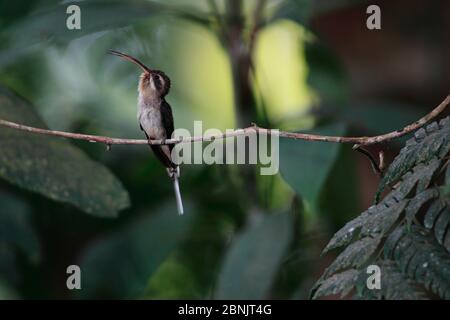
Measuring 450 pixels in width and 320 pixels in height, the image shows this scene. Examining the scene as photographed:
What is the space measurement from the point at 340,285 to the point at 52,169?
1.15 metres

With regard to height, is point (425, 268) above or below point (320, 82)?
below

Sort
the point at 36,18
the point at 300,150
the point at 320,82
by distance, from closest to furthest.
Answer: the point at 300,150, the point at 36,18, the point at 320,82

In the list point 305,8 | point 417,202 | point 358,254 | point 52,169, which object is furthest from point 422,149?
point 305,8

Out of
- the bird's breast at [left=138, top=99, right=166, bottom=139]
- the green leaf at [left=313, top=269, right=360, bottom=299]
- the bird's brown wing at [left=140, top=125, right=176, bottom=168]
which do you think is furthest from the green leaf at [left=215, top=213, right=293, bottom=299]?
the green leaf at [left=313, top=269, right=360, bottom=299]

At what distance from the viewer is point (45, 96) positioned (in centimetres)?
384

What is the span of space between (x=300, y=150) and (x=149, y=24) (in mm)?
1069

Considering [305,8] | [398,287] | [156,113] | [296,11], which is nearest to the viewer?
[398,287]

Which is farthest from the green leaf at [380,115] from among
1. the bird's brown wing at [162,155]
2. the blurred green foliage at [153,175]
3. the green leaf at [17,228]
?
the green leaf at [17,228]

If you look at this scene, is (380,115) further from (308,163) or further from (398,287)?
(398,287)

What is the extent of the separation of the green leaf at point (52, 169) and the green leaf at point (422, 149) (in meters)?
1.09

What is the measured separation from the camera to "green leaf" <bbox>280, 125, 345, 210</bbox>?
8.09 ft

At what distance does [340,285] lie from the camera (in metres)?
1.61
